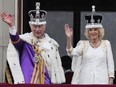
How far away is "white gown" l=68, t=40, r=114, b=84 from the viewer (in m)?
7.61

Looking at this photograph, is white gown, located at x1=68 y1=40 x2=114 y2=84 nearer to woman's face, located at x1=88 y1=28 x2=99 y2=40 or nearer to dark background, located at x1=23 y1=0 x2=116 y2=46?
woman's face, located at x1=88 y1=28 x2=99 y2=40

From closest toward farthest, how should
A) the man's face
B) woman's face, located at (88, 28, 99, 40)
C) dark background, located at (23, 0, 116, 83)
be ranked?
the man's face < woman's face, located at (88, 28, 99, 40) < dark background, located at (23, 0, 116, 83)

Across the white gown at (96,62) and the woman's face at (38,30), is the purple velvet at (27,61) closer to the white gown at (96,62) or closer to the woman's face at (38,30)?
the woman's face at (38,30)

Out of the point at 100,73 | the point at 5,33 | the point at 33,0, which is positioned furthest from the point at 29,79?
the point at 33,0

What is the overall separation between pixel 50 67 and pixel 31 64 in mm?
245

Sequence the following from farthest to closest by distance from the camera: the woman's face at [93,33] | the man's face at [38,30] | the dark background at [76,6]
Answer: the dark background at [76,6] → the woman's face at [93,33] → the man's face at [38,30]

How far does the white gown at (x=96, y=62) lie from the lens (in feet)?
25.0

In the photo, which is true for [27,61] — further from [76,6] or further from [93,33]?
[76,6]

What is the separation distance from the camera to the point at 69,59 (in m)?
10.2

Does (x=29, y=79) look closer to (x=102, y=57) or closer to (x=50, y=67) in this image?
(x=50, y=67)

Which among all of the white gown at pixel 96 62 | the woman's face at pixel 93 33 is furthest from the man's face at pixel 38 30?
the woman's face at pixel 93 33

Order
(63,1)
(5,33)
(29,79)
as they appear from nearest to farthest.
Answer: (29,79)
(5,33)
(63,1)

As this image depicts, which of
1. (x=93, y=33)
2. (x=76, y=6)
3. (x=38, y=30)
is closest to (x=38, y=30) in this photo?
(x=38, y=30)

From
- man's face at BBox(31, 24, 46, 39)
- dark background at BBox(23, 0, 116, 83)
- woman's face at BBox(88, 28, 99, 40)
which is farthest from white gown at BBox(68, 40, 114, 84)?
dark background at BBox(23, 0, 116, 83)
